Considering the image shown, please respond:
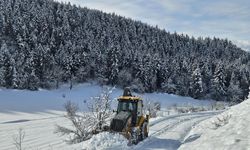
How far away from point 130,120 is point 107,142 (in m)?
2.85

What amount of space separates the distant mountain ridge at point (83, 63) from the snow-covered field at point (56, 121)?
10.8ft

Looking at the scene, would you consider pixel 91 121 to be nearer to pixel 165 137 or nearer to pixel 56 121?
pixel 165 137

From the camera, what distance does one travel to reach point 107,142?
1888cm

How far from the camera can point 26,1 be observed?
408 ft

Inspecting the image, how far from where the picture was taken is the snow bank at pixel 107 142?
726 inches

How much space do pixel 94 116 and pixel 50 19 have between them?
89.0 metres

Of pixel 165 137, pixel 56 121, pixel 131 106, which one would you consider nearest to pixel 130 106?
pixel 131 106

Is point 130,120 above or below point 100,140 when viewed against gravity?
above

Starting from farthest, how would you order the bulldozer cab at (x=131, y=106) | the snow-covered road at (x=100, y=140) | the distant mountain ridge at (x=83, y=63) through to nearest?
the distant mountain ridge at (x=83, y=63)
the bulldozer cab at (x=131, y=106)
the snow-covered road at (x=100, y=140)

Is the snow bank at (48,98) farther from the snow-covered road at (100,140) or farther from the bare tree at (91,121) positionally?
the bare tree at (91,121)

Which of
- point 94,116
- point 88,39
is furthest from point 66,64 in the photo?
point 94,116

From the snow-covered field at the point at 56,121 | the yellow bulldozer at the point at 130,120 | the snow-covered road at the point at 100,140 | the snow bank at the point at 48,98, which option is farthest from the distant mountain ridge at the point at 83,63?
the yellow bulldozer at the point at 130,120

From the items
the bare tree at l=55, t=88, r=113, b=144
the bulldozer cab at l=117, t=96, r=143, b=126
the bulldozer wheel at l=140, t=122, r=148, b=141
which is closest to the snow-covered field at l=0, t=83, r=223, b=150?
the bulldozer wheel at l=140, t=122, r=148, b=141

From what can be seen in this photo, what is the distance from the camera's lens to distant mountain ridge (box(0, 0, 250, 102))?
3196 inches
